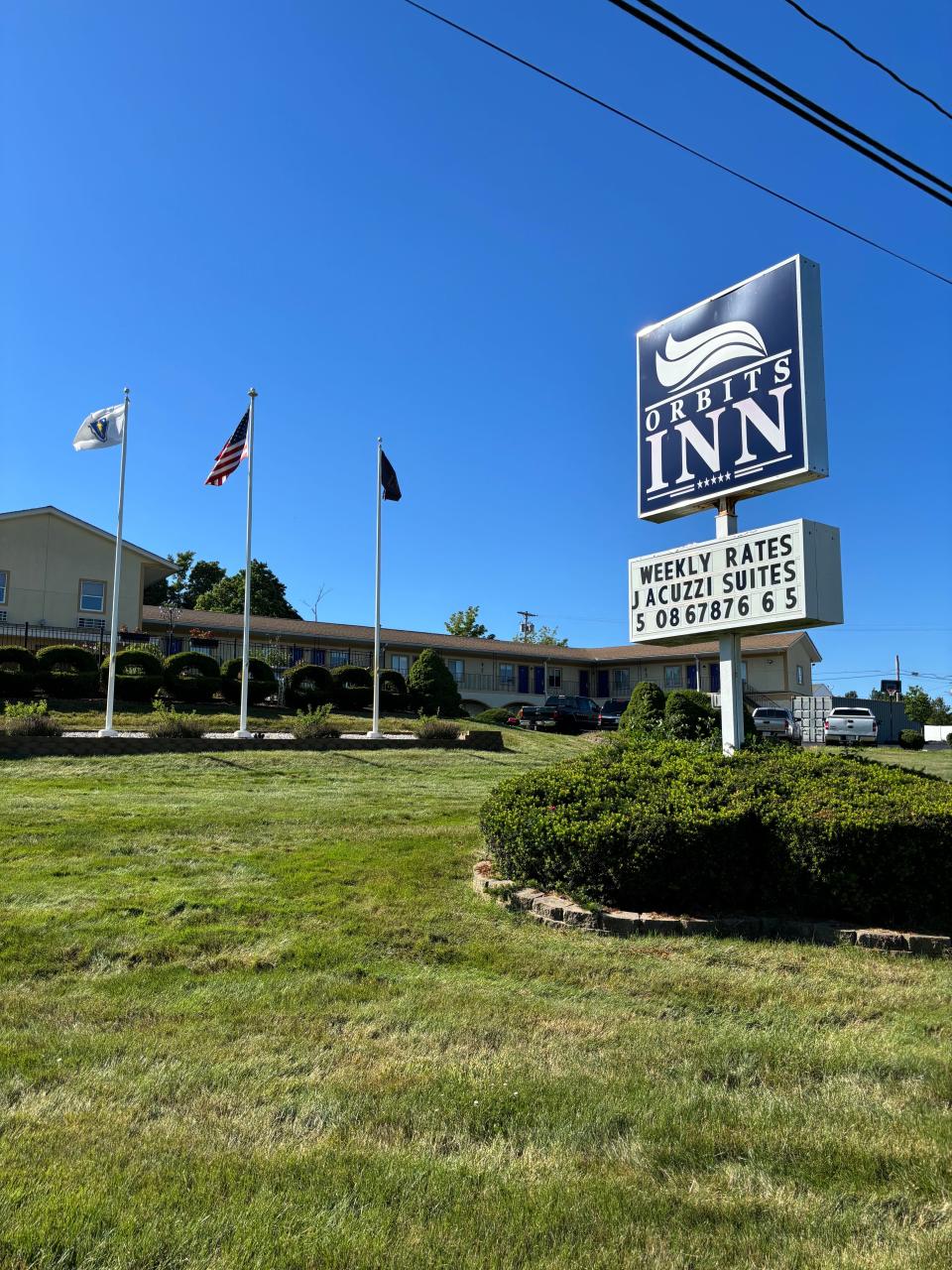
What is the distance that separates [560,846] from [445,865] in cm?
159

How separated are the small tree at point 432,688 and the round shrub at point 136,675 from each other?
26.6 ft

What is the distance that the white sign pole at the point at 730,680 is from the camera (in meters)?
8.86

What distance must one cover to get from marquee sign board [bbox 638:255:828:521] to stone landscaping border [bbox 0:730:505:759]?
10575 mm

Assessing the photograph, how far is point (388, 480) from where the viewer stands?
73.7 feet

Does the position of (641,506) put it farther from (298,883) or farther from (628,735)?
(298,883)

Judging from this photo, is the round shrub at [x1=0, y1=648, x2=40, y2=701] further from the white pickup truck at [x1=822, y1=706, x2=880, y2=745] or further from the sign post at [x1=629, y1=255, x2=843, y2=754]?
the white pickup truck at [x1=822, y1=706, x2=880, y2=745]

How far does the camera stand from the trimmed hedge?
5.70m

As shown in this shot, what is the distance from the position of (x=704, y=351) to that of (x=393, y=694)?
19.6 meters

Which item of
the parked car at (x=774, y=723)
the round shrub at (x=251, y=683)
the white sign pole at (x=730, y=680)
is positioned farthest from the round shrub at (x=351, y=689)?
the white sign pole at (x=730, y=680)

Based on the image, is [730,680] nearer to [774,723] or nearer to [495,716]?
[774,723]

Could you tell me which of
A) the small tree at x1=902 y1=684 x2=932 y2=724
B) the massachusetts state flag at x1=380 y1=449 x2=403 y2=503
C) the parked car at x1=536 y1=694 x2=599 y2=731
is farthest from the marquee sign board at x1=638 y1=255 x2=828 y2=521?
the small tree at x1=902 y1=684 x2=932 y2=724

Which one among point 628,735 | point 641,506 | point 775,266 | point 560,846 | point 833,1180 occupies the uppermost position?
point 775,266

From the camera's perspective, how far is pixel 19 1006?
4266 mm

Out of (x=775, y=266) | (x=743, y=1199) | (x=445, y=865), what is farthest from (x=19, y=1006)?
(x=775, y=266)
